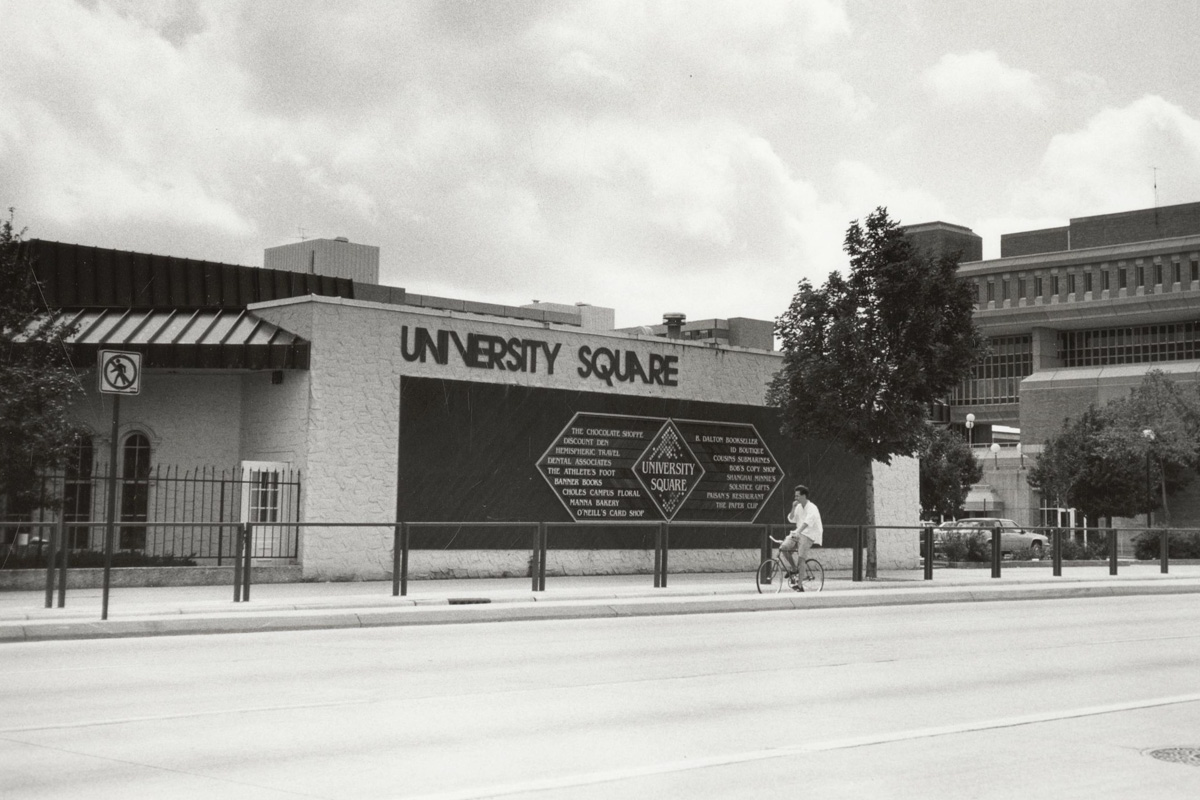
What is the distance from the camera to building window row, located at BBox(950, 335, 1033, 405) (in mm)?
101375

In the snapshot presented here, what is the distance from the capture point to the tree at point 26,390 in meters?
21.0

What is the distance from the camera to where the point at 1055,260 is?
10038cm

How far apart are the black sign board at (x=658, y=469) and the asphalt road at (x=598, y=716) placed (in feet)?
36.6

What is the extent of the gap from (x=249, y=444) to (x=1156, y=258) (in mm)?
84173

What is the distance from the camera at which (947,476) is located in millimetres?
65438

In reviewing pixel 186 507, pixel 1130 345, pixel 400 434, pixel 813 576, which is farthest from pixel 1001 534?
pixel 1130 345

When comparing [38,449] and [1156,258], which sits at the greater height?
[1156,258]

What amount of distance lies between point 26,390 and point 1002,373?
92.0 meters

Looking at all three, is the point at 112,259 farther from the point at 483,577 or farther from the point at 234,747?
the point at 234,747

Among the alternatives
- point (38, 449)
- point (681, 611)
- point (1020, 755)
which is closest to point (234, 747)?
point (1020, 755)

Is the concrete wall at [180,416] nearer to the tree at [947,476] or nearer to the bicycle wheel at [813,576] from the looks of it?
the bicycle wheel at [813,576]

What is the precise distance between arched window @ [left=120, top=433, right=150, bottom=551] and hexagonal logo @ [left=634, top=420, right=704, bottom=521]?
9.86 m

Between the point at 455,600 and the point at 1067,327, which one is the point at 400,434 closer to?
the point at 455,600

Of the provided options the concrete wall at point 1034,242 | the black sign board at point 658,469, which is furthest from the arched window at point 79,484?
the concrete wall at point 1034,242
